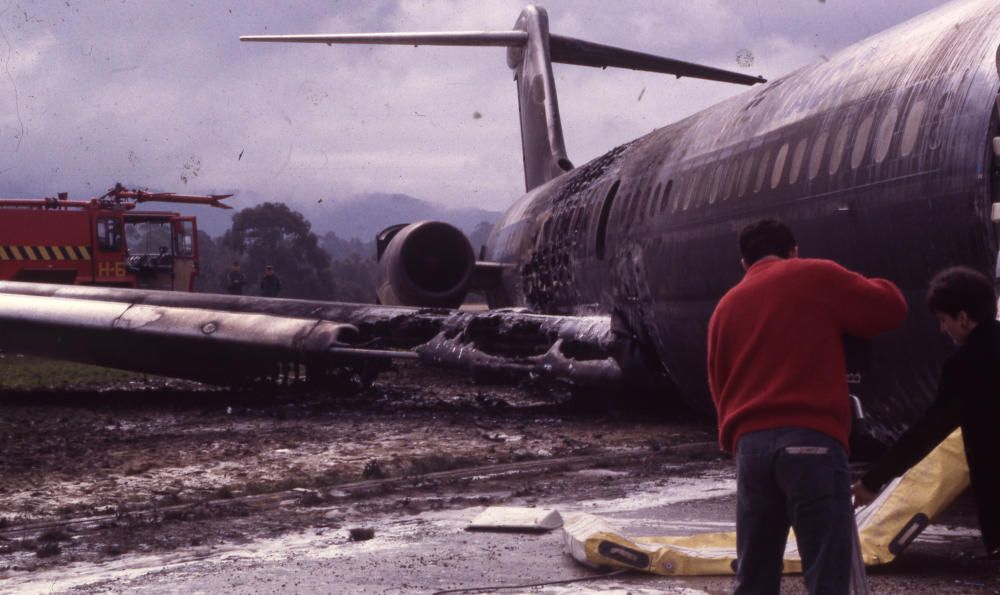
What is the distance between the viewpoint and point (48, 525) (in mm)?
7059

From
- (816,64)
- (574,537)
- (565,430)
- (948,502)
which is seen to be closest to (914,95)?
(816,64)

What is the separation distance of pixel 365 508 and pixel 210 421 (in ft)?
20.0

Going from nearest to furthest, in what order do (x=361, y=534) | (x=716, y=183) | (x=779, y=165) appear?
(x=361, y=534) → (x=779, y=165) → (x=716, y=183)

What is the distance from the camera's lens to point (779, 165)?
841 cm

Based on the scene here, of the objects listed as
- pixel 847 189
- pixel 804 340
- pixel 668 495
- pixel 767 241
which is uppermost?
pixel 847 189

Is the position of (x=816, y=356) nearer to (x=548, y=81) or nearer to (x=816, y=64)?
(x=816, y=64)

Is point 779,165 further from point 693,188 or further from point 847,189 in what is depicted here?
point 693,188

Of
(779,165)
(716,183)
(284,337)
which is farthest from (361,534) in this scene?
(284,337)

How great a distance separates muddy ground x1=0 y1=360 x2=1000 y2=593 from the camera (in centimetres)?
561

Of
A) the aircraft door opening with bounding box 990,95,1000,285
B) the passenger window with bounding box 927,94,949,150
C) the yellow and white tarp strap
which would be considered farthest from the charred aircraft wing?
the yellow and white tarp strap

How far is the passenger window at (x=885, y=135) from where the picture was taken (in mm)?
6996

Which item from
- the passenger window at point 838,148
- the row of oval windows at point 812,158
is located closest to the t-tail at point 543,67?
the row of oval windows at point 812,158

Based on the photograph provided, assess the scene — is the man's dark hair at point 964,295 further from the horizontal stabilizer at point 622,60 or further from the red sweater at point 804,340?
the horizontal stabilizer at point 622,60

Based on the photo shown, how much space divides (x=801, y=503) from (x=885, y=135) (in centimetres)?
416
